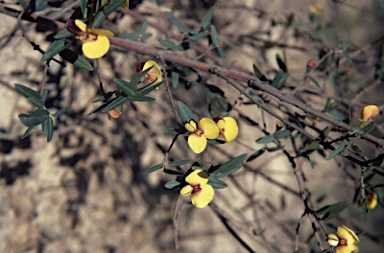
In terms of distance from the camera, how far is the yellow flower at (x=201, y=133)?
1.78 feet

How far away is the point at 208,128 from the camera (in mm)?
548

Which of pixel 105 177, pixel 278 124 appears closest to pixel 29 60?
pixel 105 177

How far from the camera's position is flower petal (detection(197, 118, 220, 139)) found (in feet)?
1.77

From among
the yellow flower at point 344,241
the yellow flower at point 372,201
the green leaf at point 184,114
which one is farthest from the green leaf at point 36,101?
the yellow flower at point 372,201

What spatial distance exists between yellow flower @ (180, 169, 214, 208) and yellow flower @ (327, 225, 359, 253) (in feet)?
1.12

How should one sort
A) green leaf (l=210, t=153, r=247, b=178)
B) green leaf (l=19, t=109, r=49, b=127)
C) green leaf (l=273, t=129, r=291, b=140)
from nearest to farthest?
1. green leaf (l=19, t=109, r=49, b=127)
2. green leaf (l=210, t=153, r=247, b=178)
3. green leaf (l=273, t=129, r=291, b=140)

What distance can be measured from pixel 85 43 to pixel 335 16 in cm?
228

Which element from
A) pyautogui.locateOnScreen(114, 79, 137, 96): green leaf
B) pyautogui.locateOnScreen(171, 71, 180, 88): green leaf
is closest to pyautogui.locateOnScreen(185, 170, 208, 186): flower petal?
pyautogui.locateOnScreen(114, 79, 137, 96): green leaf

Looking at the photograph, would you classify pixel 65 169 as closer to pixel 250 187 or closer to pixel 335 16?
pixel 250 187

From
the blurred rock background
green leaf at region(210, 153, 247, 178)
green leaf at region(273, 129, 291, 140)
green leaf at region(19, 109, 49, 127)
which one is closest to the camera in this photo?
green leaf at region(19, 109, 49, 127)

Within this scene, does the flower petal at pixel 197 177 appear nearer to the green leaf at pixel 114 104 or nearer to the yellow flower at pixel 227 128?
the yellow flower at pixel 227 128

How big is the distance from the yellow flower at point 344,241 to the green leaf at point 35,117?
0.77 metres

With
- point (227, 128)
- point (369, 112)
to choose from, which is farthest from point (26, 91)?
point (369, 112)

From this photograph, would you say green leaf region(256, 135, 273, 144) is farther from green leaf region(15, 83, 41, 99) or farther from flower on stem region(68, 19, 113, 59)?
green leaf region(15, 83, 41, 99)
